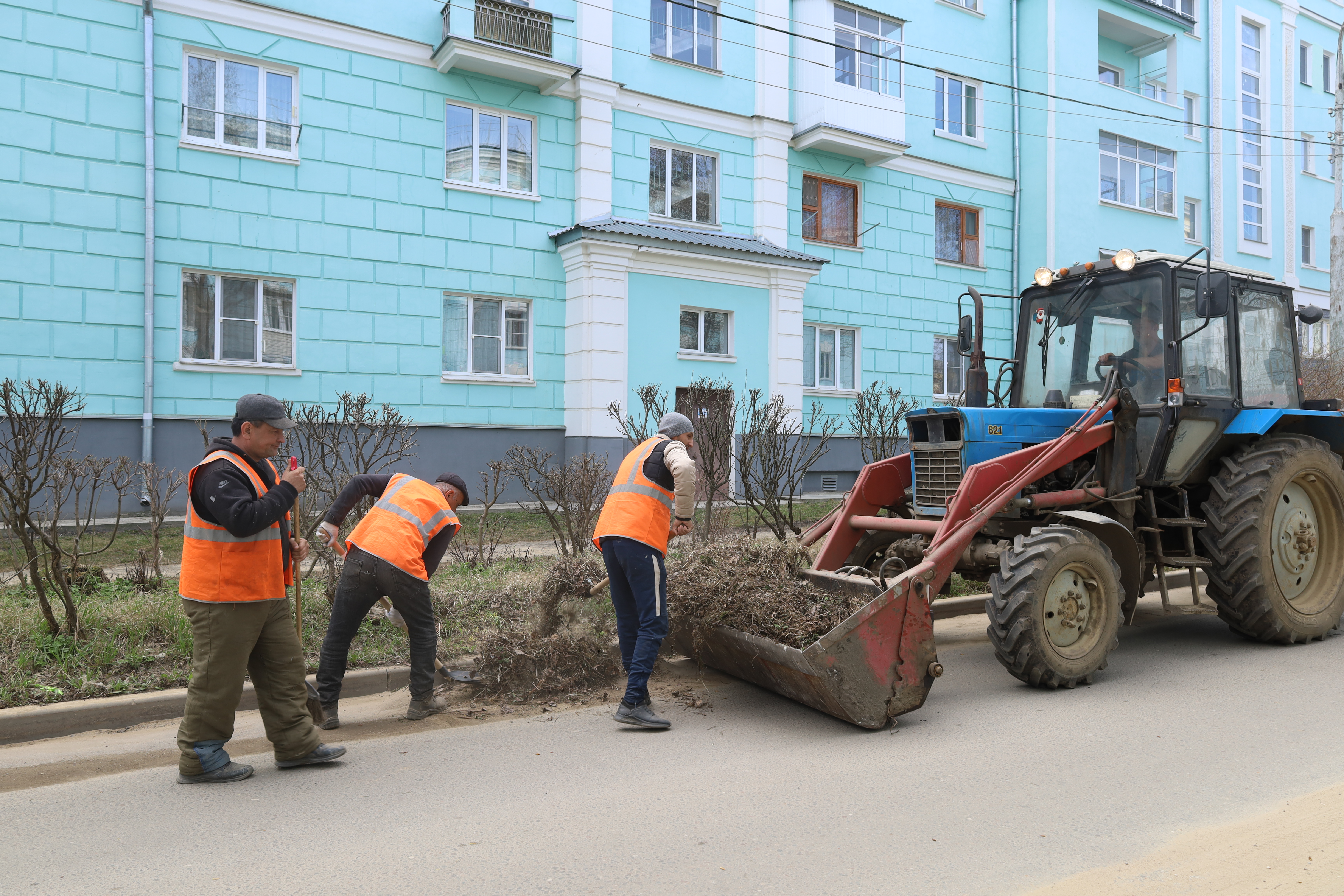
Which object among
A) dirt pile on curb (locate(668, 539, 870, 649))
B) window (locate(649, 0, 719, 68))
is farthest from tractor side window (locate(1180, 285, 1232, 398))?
window (locate(649, 0, 719, 68))

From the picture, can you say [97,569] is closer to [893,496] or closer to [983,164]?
[893,496]

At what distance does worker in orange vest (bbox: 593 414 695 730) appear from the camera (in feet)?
17.1

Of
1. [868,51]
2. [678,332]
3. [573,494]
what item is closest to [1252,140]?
[868,51]

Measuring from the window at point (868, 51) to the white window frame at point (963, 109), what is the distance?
1.47m

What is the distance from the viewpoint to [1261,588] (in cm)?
659

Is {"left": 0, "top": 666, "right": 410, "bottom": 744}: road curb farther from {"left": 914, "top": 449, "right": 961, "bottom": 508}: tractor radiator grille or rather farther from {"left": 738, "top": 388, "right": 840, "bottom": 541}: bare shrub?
{"left": 738, "top": 388, "right": 840, "bottom": 541}: bare shrub

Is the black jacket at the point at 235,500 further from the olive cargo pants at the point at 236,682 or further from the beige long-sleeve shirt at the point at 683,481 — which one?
the beige long-sleeve shirt at the point at 683,481

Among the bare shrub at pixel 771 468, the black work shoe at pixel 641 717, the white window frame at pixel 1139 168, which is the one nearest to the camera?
the black work shoe at pixel 641 717

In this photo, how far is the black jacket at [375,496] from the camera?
5293 millimetres

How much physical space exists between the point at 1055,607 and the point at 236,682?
A: 15.0 ft

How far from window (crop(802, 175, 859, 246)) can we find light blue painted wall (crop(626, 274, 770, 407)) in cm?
243

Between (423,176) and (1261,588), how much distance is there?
12.7 meters

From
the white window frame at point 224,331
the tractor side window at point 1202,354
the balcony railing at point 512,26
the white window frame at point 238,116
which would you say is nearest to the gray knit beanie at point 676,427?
the tractor side window at point 1202,354

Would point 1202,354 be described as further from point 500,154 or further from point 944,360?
point 944,360
